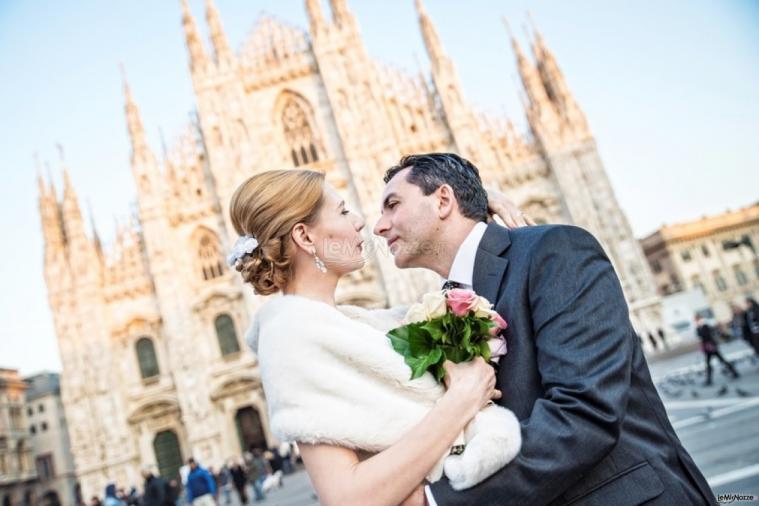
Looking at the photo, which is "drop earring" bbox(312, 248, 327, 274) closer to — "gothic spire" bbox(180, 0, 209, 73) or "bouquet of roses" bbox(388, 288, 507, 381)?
"bouquet of roses" bbox(388, 288, 507, 381)

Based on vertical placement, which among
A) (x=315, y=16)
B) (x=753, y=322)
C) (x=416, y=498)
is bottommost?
(x=753, y=322)

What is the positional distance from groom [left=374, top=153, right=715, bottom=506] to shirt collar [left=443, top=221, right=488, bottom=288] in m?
0.03

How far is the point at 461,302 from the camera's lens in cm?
153

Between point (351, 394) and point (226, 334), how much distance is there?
69.5ft

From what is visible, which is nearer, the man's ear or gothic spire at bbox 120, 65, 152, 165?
the man's ear

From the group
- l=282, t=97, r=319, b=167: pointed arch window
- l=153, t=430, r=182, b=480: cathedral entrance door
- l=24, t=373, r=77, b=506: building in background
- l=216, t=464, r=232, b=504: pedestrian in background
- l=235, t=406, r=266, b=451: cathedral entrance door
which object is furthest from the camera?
l=24, t=373, r=77, b=506: building in background

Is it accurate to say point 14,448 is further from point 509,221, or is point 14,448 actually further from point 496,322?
point 496,322

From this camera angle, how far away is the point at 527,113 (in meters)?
23.5

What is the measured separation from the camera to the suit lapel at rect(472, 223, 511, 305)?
177cm

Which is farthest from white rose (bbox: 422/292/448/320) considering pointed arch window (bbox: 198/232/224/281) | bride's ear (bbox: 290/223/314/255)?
pointed arch window (bbox: 198/232/224/281)

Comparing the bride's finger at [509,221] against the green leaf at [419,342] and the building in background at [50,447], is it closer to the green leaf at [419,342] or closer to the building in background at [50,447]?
the green leaf at [419,342]

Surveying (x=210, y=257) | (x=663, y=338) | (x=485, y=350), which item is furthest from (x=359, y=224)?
(x=663, y=338)

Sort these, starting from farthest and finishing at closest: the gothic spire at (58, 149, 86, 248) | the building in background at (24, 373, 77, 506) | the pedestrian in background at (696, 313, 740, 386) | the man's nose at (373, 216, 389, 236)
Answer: the building in background at (24, 373, 77, 506) → the gothic spire at (58, 149, 86, 248) → the pedestrian in background at (696, 313, 740, 386) → the man's nose at (373, 216, 389, 236)

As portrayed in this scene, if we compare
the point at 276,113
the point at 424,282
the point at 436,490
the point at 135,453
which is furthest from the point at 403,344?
the point at 276,113
